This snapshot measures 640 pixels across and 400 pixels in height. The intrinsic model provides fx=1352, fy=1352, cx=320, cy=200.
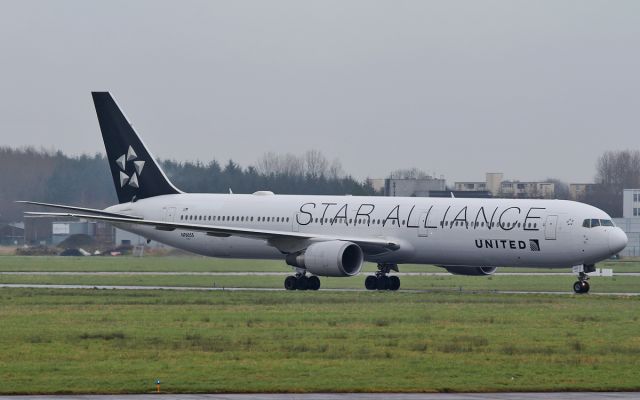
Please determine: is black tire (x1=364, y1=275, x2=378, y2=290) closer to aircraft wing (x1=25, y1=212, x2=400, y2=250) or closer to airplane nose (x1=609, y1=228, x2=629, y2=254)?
aircraft wing (x1=25, y1=212, x2=400, y2=250)

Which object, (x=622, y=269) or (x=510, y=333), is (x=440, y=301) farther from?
(x=622, y=269)

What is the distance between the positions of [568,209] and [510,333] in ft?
62.6

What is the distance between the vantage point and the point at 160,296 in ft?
154

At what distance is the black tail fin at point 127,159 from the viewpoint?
2450 inches

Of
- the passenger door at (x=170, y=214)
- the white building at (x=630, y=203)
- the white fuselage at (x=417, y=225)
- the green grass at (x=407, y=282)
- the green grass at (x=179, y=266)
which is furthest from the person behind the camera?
the white building at (x=630, y=203)

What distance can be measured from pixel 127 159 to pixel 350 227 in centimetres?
1272

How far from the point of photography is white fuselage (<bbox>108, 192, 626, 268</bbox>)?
166ft

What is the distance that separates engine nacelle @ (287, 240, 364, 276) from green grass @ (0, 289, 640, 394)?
6049mm

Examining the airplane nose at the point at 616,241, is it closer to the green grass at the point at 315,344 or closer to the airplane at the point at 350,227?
the airplane at the point at 350,227

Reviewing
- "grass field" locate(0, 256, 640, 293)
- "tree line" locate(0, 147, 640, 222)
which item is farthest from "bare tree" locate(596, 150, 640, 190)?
"grass field" locate(0, 256, 640, 293)

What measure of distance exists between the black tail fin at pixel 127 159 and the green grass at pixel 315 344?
1691 centimetres

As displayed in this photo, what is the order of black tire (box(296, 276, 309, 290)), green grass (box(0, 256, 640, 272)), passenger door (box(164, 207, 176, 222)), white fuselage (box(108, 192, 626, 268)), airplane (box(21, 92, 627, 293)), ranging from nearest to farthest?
1. white fuselage (box(108, 192, 626, 268))
2. airplane (box(21, 92, 627, 293))
3. black tire (box(296, 276, 309, 290))
4. passenger door (box(164, 207, 176, 222))
5. green grass (box(0, 256, 640, 272))

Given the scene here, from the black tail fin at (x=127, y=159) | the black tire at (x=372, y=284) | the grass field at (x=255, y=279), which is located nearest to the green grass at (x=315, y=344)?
the black tire at (x=372, y=284)

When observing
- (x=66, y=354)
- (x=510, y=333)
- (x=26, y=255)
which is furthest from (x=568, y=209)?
(x=26, y=255)
